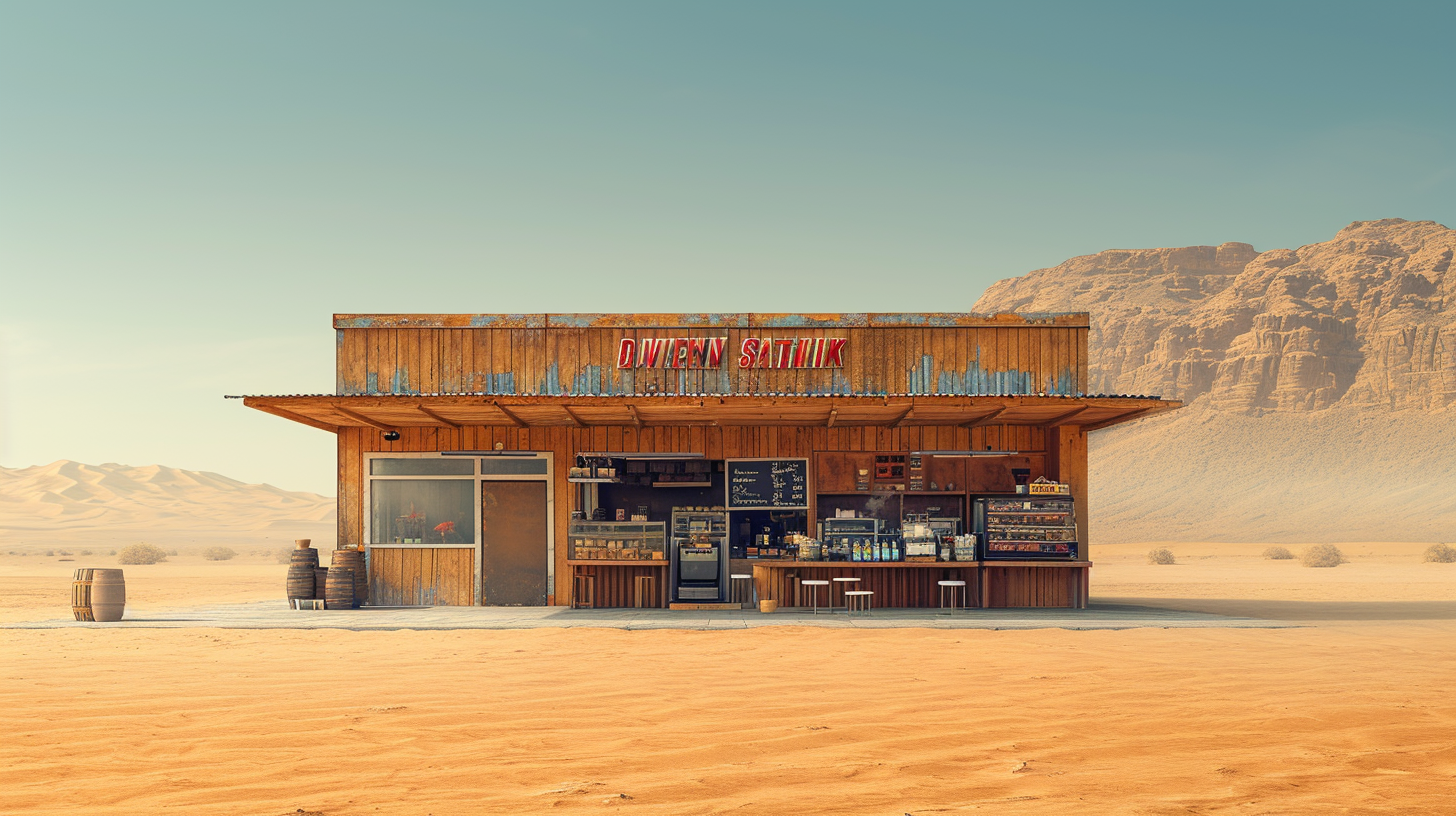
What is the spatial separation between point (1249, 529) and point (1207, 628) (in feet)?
177

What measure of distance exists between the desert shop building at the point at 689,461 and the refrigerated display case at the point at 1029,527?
30 cm

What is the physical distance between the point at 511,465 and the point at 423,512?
1.50 m

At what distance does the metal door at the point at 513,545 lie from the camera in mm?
16453

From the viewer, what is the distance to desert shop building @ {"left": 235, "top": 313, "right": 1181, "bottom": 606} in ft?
52.7

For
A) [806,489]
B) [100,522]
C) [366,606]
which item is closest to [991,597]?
[806,489]

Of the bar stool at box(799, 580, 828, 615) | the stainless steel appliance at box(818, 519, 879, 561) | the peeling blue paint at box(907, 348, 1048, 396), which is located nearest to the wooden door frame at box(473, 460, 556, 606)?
the bar stool at box(799, 580, 828, 615)

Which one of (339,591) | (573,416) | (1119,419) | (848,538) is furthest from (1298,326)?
(339,591)

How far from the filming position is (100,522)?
85562mm

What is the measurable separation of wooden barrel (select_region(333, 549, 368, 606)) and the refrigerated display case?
9.21m

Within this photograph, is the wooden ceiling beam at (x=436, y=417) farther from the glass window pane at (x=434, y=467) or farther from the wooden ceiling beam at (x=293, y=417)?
the wooden ceiling beam at (x=293, y=417)

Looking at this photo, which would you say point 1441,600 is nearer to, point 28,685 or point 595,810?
point 595,810

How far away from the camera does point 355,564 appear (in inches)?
631

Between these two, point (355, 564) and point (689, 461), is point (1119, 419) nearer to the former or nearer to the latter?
point (689, 461)

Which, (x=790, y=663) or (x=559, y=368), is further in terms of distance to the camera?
(x=559, y=368)
